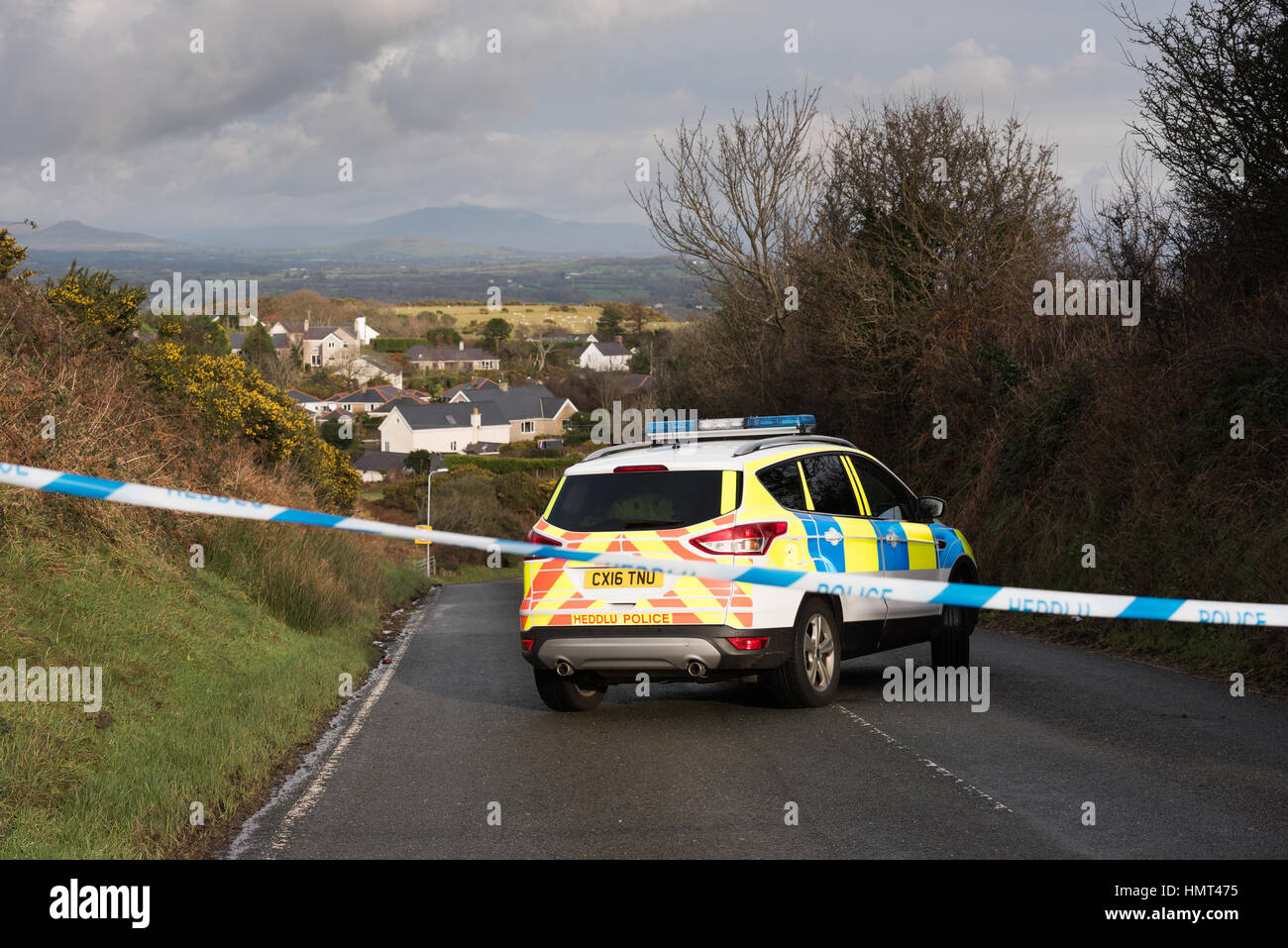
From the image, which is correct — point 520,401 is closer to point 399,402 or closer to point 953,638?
point 399,402

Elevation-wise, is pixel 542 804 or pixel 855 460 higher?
pixel 855 460

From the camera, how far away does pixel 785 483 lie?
9.66 m

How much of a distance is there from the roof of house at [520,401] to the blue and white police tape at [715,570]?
10385 cm

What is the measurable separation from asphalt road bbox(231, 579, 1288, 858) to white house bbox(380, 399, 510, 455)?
8814 cm

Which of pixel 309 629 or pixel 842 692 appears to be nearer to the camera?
pixel 842 692

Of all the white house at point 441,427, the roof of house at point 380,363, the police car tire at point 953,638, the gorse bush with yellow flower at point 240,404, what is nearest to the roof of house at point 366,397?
the white house at point 441,427

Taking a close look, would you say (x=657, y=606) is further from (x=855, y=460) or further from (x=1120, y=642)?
(x=1120, y=642)

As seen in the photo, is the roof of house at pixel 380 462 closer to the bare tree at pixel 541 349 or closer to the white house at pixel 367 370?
the white house at pixel 367 370

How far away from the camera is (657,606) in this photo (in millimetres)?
8969

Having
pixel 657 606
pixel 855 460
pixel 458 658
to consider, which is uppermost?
pixel 855 460

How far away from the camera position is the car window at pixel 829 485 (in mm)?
10023

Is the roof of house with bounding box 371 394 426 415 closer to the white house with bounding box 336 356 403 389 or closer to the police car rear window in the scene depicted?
the white house with bounding box 336 356 403 389
